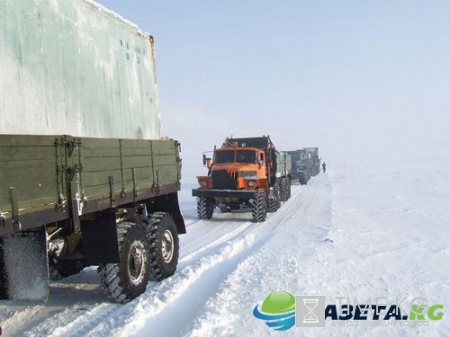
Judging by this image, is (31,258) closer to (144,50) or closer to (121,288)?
(121,288)

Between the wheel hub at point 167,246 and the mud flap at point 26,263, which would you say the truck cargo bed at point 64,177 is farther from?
the wheel hub at point 167,246

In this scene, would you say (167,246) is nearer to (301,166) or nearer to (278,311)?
(278,311)

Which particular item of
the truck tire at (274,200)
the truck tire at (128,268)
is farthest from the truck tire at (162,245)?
the truck tire at (274,200)

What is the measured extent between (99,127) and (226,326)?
3007 millimetres

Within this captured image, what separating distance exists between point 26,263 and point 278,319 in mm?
2797

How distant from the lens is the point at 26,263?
3.87 metres

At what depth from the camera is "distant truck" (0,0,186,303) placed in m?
3.66

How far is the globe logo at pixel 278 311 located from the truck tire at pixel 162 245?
5.84 ft

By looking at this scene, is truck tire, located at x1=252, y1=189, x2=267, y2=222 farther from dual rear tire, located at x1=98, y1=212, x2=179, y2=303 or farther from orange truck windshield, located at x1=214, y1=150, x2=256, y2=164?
dual rear tire, located at x1=98, y1=212, x2=179, y2=303

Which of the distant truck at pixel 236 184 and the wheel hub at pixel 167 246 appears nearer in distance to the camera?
the wheel hub at pixel 167 246

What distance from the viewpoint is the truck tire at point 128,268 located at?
16.2 feet

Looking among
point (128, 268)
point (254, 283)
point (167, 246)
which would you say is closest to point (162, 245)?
point (167, 246)

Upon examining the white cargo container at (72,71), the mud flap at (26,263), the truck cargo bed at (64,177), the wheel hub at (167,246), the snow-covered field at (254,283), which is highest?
the white cargo container at (72,71)

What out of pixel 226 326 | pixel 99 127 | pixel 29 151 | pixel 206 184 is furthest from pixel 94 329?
pixel 206 184
